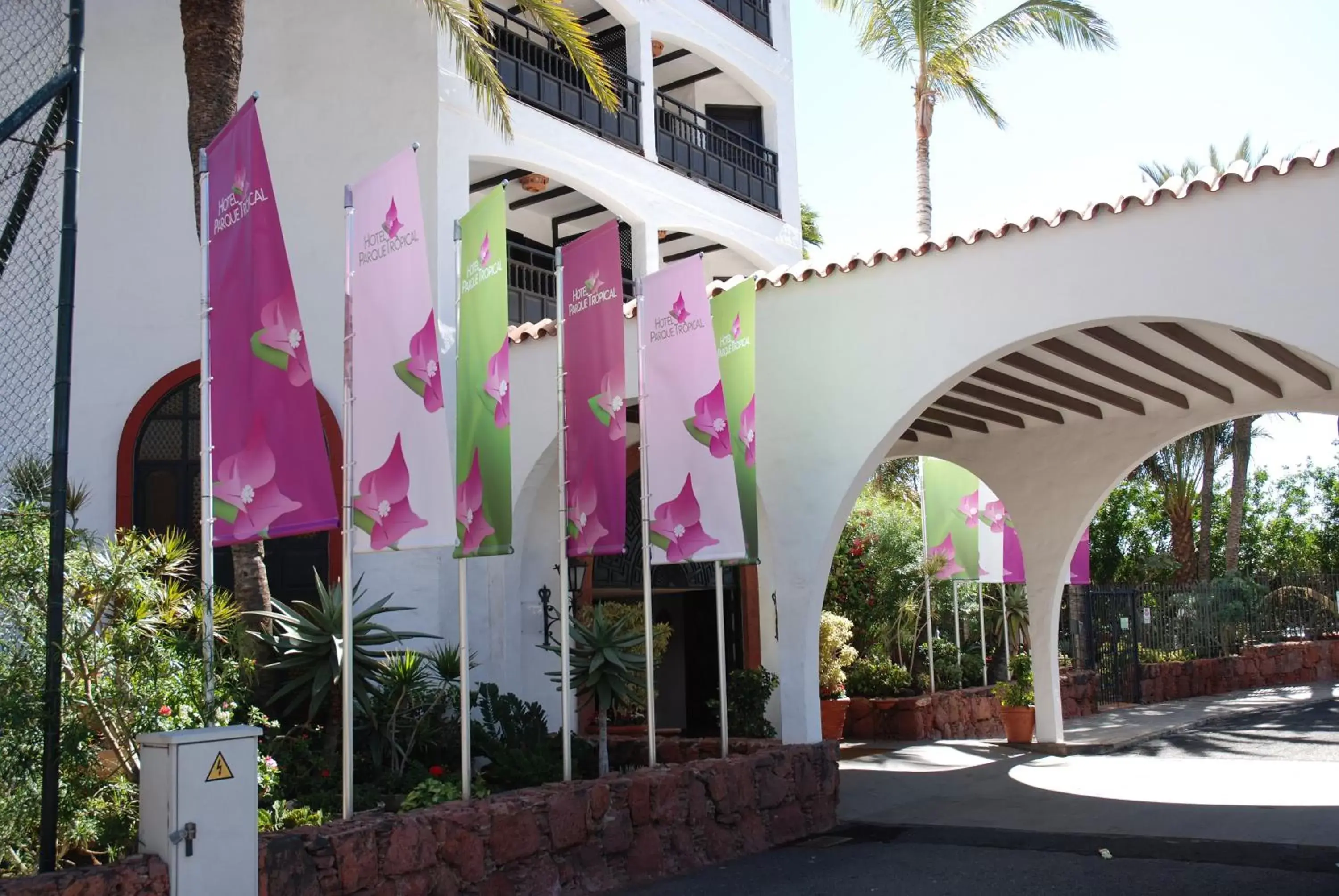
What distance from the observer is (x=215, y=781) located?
21.9 ft

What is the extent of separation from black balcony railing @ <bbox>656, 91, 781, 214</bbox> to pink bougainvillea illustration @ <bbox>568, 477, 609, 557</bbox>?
1011cm

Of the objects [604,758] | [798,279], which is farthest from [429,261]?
A: [604,758]

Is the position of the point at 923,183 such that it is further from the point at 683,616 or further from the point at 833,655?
the point at 833,655

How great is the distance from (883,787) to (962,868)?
167 inches

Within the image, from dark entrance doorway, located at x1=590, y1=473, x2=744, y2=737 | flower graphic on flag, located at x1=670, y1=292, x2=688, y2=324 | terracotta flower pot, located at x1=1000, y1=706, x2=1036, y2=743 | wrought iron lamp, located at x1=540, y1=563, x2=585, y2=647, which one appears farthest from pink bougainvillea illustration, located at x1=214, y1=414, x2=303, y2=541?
terracotta flower pot, located at x1=1000, y1=706, x2=1036, y2=743

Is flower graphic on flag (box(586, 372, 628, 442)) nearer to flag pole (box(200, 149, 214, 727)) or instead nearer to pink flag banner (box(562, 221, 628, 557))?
pink flag banner (box(562, 221, 628, 557))

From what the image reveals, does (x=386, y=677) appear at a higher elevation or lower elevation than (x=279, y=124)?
lower

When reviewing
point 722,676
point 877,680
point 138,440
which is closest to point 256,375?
point 722,676

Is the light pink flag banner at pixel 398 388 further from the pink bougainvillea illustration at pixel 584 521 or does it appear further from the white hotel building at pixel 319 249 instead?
the white hotel building at pixel 319 249

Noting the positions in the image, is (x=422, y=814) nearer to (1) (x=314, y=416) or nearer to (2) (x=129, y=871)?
(2) (x=129, y=871)

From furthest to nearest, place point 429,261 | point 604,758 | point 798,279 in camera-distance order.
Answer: point 429,261 < point 798,279 < point 604,758

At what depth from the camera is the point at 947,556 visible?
18.1 m

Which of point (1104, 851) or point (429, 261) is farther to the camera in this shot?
point (429, 261)

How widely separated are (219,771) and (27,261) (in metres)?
7.67
